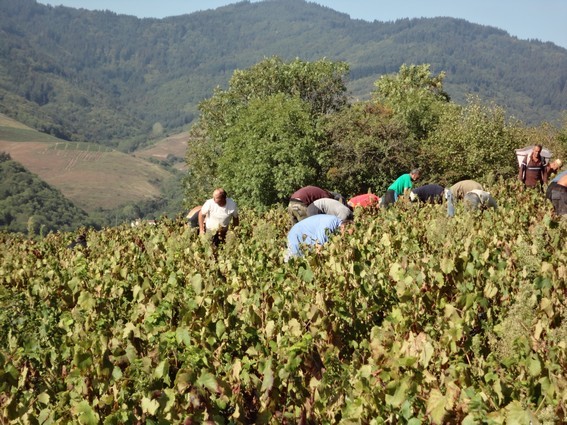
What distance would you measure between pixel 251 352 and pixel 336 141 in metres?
41.3

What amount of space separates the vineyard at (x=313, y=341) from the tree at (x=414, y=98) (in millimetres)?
40966

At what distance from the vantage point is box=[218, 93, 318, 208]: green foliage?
44.4m

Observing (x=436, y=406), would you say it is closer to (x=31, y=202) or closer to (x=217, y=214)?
(x=217, y=214)

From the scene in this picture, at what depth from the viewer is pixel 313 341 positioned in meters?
4.45

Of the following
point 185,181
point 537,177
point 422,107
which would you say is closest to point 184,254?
point 537,177

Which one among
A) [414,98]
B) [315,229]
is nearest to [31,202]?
[414,98]

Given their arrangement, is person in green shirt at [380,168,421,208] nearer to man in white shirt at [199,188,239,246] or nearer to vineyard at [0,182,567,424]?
man in white shirt at [199,188,239,246]

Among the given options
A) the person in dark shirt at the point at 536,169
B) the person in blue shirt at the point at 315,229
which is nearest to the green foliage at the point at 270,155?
the person in dark shirt at the point at 536,169

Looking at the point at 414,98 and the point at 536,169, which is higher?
the point at 414,98

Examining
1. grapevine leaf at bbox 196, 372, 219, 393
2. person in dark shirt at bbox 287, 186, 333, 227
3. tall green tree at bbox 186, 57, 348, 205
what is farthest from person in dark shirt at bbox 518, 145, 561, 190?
tall green tree at bbox 186, 57, 348, 205

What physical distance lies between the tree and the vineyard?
A: 40966 mm

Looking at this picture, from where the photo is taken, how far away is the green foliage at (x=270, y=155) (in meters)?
44.4

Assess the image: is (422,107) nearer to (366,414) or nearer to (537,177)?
(537,177)

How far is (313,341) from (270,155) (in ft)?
135
